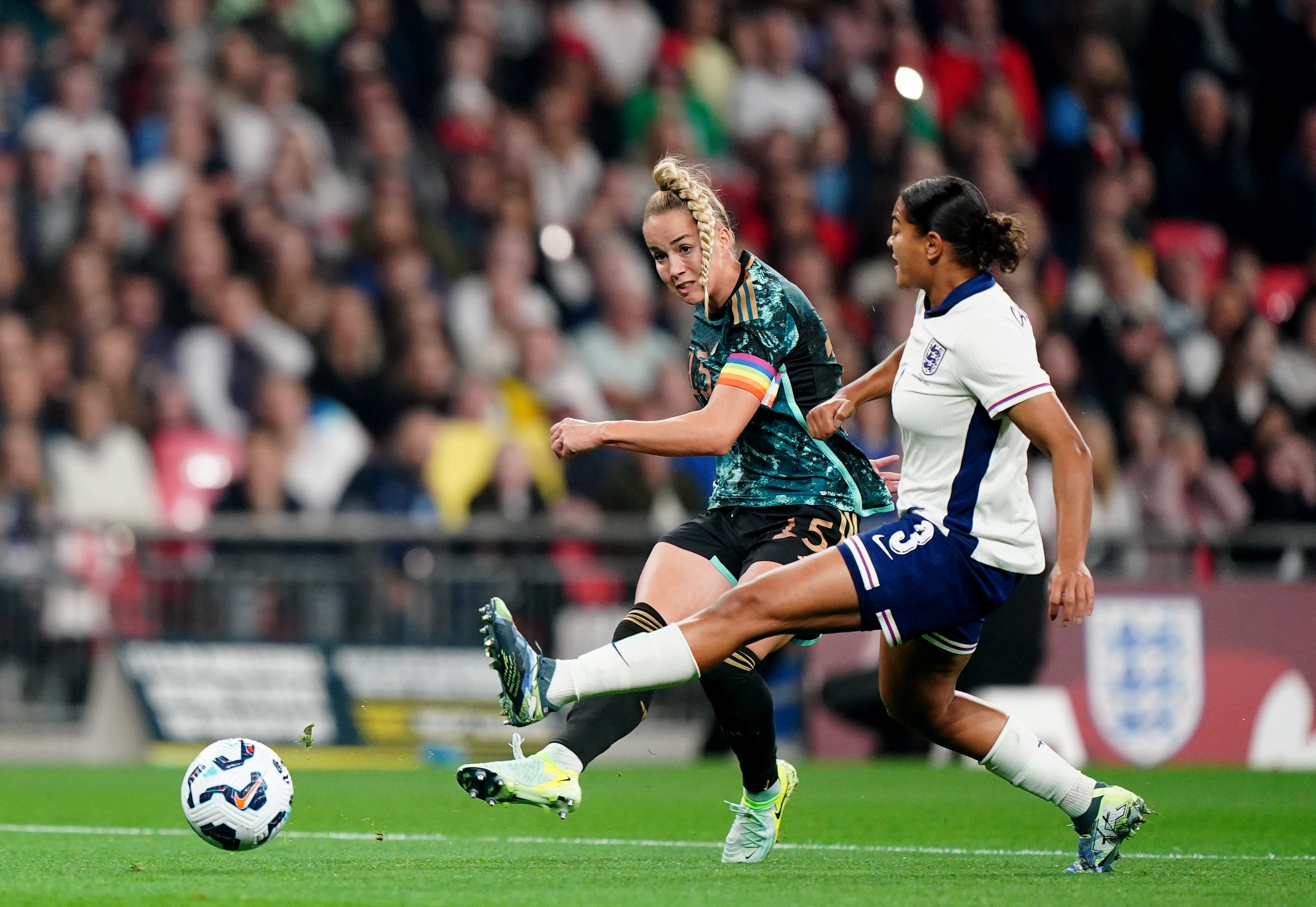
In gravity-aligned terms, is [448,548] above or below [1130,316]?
below

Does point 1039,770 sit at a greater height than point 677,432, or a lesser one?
lesser

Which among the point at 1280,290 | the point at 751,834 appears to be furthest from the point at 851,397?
the point at 1280,290

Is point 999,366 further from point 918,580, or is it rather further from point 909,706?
point 909,706

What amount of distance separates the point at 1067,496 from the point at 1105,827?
3.94 ft

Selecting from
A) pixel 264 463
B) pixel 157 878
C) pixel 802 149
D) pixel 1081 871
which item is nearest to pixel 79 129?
pixel 264 463

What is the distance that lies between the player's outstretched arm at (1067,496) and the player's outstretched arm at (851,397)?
0.65 m

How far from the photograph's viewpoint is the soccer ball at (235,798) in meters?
6.27

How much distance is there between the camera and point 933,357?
6.18 meters

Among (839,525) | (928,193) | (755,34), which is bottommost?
(839,525)

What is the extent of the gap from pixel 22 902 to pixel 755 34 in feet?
40.7

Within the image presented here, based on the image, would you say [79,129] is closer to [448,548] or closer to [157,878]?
[448,548]

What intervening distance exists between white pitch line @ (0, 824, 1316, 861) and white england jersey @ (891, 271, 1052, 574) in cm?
142

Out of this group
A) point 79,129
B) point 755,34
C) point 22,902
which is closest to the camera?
point 22,902

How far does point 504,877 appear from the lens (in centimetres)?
609
